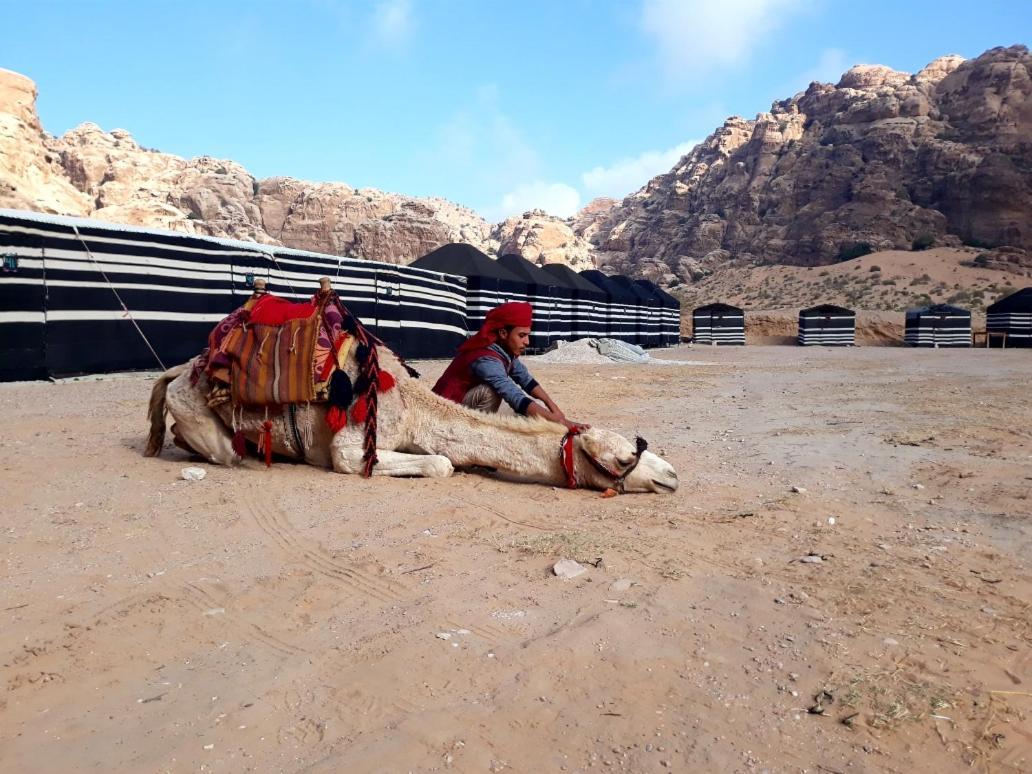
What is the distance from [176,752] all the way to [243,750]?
183 millimetres

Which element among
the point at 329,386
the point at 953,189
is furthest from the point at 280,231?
the point at 329,386

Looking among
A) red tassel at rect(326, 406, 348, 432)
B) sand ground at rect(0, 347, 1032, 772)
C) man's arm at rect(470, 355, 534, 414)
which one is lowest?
sand ground at rect(0, 347, 1032, 772)

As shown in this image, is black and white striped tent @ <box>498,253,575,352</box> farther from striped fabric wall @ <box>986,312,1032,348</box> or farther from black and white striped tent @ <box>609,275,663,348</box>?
striped fabric wall @ <box>986,312,1032,348</box>

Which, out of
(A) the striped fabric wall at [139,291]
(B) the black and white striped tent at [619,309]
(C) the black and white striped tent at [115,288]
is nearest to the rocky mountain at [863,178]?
(B) the black and white striped tent at [619,309]

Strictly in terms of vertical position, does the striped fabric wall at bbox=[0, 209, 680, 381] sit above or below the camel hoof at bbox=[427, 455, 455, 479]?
above

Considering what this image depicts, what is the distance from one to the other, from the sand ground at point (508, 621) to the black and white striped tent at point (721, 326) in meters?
36.4

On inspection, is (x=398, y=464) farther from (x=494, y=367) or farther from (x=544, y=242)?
(x=544, y=242)

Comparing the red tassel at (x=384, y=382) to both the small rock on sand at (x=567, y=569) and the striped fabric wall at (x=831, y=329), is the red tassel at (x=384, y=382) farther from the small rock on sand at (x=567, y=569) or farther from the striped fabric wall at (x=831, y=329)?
the striped fabric wall at (x=831, y=329)

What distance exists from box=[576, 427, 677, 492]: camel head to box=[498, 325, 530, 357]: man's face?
126 cm

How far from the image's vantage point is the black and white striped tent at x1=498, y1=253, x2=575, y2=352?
24.1 m

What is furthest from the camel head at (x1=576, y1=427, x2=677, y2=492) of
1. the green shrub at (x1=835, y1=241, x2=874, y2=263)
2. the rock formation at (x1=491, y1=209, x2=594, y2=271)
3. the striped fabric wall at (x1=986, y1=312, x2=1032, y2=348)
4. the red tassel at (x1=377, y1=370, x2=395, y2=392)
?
the rock formation at (x1=491, y1=209, x2=594, y2=271)

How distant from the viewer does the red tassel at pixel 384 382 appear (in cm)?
549

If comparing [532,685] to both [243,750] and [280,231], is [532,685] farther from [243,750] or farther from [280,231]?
[280,231]

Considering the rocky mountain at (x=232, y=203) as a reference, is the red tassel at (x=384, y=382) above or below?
below
